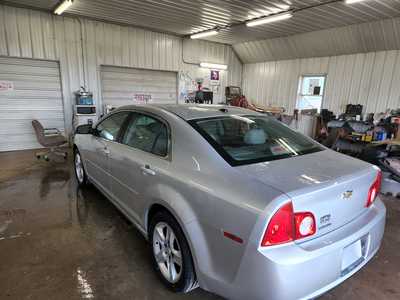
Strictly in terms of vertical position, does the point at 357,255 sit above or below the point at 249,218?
below

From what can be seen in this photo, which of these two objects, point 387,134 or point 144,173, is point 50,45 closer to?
point 144,173

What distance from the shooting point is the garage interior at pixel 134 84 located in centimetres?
209

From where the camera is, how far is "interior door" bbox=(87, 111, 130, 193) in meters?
2.61

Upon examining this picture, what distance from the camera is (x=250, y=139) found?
1802 mm

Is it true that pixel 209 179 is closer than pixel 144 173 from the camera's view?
Yes

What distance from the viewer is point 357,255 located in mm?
1480

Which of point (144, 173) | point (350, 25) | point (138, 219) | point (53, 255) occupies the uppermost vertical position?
point (350, 25)

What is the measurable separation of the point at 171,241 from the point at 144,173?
54 cm

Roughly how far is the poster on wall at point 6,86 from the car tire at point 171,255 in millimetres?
6276

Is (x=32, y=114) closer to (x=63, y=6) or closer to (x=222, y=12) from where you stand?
(x=63, y=6)

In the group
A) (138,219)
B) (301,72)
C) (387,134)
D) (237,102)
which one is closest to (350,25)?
(301,72)

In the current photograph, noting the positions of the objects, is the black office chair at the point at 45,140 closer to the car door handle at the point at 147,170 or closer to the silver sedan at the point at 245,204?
the silver sedan at the point at 245,204

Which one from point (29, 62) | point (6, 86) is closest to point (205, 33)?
point (29, 62)

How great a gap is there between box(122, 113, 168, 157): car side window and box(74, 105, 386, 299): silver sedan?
0.04ft
